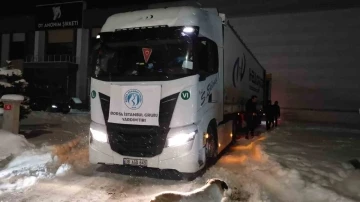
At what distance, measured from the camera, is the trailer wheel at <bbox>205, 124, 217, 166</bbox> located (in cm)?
675

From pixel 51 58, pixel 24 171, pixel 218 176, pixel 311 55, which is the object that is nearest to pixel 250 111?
pixel 218 176

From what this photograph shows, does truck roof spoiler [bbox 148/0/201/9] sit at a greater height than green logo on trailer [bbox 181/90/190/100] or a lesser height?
greater

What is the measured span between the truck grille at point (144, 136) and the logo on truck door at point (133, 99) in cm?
39

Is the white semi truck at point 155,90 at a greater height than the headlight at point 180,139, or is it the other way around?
the white semi truck at point 155,90

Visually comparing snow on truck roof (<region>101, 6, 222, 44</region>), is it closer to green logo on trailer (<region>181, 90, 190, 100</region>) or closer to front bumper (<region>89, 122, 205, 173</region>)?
green logo on trailer (<region>181, 90, 190, 100</region>)

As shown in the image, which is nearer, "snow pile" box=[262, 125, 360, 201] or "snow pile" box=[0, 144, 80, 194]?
"snow pile" box=[262, 125, 360, 201]

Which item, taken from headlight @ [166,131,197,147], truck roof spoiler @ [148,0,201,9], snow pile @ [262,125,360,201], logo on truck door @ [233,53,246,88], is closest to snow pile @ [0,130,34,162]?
headlight @ [166,131,197,147]

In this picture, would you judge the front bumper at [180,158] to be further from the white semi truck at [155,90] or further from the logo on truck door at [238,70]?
the logo on truck door at [238,70]

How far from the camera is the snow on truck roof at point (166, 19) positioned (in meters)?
6.27

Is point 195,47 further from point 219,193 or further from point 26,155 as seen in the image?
point 26,155

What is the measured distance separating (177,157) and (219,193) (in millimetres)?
1092

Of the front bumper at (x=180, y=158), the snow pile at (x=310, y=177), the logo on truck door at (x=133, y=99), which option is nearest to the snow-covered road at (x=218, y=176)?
the snow pile at (x=310, y=177)

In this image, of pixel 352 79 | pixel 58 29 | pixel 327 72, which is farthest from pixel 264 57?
pixel 58 29

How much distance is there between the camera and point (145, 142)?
588 centimetres
